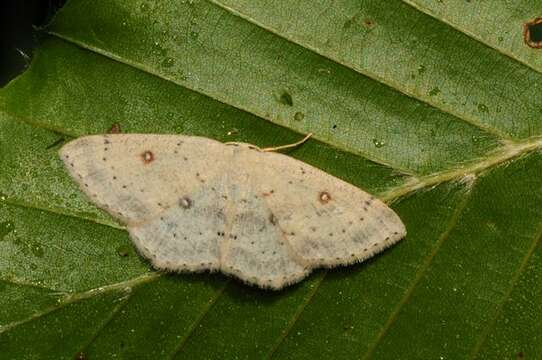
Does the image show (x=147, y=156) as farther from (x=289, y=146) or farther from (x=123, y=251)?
(x=289, y=146)

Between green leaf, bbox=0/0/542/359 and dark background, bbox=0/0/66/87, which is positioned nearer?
green leaf, bbox=0/0/542/359

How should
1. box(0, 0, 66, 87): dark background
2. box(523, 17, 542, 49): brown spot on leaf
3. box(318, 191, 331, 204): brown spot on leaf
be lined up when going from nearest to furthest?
box(523, 17, 542, 49): brown spot on leaf < box(318, 191, 331, 204): brown spot on leaf < box(0, 0, 66, 87): dark background

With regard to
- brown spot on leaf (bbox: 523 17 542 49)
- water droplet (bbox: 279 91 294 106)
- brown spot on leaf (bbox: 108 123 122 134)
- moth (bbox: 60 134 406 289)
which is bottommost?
moth (bbox: 60 134 406 289)

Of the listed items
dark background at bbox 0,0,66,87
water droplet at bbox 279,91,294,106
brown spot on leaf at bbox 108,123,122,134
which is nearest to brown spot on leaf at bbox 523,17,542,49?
water droplet at bbox 279,91,294,106

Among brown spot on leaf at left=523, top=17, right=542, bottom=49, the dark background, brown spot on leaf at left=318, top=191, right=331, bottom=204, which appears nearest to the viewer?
brown spot on leaf at left=523, top=17, right=542, bottom=49

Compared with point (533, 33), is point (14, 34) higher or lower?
lower

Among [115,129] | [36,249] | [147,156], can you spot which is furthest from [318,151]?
[36,249]

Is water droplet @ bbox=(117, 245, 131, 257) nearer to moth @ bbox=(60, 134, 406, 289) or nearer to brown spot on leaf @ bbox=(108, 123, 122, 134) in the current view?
moth @ bbox=(60, 134, 406, 289)

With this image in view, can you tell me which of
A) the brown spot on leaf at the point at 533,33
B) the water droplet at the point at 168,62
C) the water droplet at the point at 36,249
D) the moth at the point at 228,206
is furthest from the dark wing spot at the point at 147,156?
the brown spot on leaf at the point at 533,33

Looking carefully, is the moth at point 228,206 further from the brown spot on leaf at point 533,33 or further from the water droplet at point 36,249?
the brown spot on leaf at point 533,33

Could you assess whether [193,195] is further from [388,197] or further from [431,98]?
[431,98]
